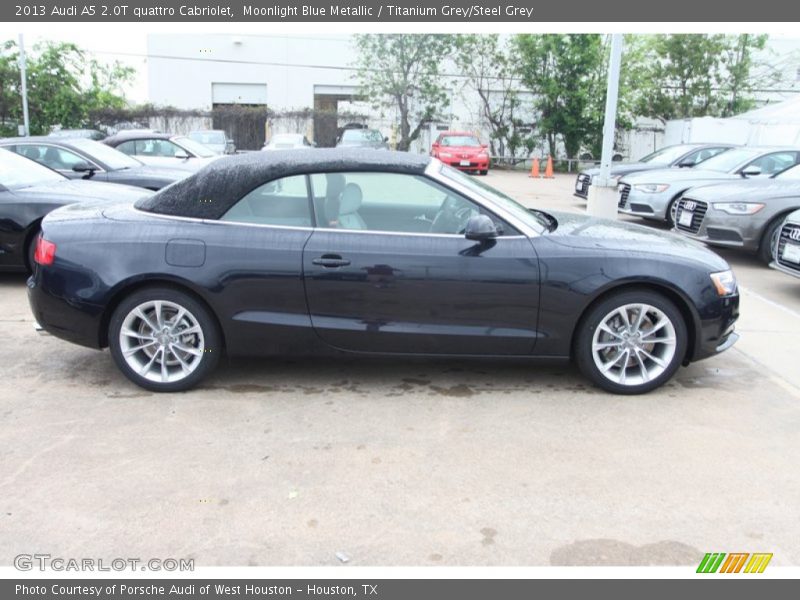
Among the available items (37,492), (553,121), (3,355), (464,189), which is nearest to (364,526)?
(37,492)

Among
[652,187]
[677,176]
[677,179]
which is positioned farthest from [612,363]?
[677,176]

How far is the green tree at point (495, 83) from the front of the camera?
31.8 metres

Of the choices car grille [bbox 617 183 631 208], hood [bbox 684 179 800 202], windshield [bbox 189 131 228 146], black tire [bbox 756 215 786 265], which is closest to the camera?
black tire [bbox 756 215 786 265]

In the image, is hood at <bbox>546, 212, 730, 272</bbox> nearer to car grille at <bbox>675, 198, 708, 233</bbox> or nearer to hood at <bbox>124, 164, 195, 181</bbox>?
car grille at <bbox>675, 198, 708, 233</bbox>

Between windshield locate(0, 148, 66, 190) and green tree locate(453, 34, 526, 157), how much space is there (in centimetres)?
2615

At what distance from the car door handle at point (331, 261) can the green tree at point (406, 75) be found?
29.2m

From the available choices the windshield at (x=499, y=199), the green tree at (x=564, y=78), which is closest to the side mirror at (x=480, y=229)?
the windshield at (x=499, y=199)

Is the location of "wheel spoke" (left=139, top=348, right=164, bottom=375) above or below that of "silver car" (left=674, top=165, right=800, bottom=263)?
below

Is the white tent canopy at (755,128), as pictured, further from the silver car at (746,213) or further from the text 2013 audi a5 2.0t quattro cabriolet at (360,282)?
the text 2013 audi a5 2.0t quattro cabriolet at (360,282)

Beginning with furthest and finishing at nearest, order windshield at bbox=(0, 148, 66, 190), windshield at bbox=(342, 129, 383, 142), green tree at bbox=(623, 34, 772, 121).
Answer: green tree at bbox=(623, 34, 772, 121) → windshield at bbox=(342, 129, 383, 142) → windshield at bbox=(0, 148, 66, 190)

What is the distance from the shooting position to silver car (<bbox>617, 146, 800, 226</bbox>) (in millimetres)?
11938

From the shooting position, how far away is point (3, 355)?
17.6 feet

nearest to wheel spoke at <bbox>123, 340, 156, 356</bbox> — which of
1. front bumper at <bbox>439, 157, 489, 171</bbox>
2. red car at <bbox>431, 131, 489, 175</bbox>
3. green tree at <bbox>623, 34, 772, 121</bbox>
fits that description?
red car at <bbox>431, 131, 489, 175</bbox>

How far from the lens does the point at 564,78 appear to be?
30016 mm
